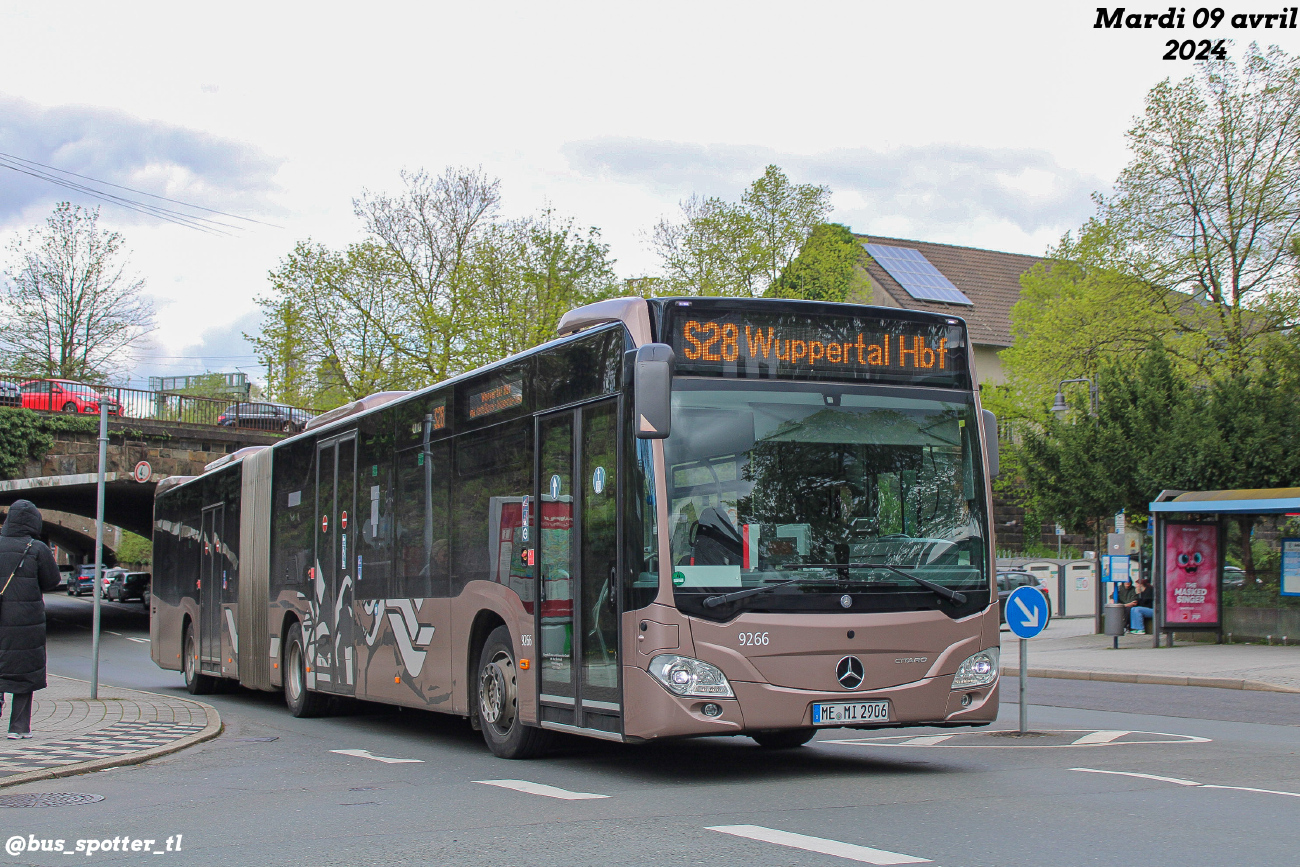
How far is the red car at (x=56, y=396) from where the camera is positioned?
37.7 m

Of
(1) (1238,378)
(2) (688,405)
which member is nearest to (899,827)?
(2) (688,405)

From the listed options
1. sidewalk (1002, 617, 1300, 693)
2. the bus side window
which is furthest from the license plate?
sidewalk (1002, 617, 1300, 693)

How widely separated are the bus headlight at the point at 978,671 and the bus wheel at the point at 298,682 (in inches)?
334

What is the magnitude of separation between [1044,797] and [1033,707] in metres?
8.41

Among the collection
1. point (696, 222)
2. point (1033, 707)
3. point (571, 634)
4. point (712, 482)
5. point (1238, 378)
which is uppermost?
point (696, 222)

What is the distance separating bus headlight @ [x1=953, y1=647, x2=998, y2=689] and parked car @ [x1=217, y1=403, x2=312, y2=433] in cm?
3627

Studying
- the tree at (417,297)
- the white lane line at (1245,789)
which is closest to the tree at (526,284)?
the tree at (417,297)

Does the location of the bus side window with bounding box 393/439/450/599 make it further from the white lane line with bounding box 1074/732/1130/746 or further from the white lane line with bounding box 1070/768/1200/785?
the white lane line with bounding box 1074/732/1130/746

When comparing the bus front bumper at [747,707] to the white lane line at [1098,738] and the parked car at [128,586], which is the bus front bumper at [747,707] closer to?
the white lane line at [1098,738]

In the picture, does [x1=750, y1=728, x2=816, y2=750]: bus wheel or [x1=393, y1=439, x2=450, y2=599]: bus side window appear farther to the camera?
[x1=393, y1=439, x2=450, y2=599]: bus side window

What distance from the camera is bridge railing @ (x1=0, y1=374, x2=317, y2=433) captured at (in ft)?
124

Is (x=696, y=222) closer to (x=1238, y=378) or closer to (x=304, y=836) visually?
(x=1238, y=378)

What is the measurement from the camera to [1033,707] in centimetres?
1574

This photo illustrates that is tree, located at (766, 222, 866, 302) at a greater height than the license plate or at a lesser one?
greater
